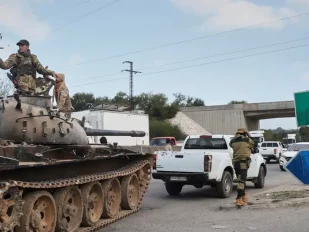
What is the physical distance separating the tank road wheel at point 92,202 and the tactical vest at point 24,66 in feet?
7.59

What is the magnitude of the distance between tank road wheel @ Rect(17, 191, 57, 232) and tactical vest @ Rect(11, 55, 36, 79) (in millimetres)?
2511

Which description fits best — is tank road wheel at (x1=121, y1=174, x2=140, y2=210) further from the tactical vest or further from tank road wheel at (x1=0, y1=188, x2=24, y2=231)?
tank road wheel at (x1=0, y1=188, x2=24, y2=231)

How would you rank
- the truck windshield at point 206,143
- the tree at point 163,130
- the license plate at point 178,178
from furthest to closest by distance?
1. the tree at point 163,130
2. the truck windshield at point 206,143
3. the license plate at point 178,178

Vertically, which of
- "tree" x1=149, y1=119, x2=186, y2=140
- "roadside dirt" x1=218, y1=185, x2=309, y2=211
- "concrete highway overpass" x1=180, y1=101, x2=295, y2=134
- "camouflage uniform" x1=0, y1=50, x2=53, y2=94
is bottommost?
"roadside dirt" x1=218, y1=185, x2=309, y2=211

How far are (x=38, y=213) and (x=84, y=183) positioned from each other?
157cm

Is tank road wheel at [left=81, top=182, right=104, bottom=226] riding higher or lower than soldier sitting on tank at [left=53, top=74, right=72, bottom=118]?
lower

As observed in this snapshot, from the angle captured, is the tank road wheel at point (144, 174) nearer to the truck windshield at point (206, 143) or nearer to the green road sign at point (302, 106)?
the truck windshield at point (206, 143)

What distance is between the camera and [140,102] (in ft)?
241

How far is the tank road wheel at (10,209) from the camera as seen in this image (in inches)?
251

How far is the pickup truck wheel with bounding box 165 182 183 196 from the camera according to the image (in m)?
13.6

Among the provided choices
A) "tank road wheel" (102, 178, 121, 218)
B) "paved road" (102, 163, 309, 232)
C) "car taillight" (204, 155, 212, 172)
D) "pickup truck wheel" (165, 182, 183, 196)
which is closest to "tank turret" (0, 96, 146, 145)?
"tank road wheel" (102, 178, 121, 218)

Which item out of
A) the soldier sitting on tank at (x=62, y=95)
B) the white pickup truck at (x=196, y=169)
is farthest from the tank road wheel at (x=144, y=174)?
the soldier sitting on tank at (x=62, y=95)

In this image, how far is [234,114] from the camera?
214ft

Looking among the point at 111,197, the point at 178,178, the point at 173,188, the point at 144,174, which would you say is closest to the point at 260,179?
the point at 173,188
